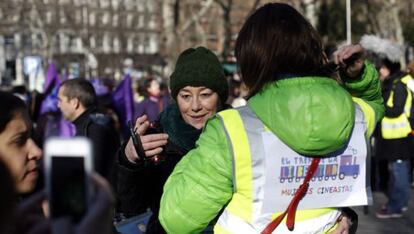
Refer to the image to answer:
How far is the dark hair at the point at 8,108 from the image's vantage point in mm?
2346

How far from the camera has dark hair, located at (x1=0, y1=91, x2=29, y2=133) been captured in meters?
2.35

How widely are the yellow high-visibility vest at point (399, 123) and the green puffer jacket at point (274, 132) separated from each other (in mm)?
6408

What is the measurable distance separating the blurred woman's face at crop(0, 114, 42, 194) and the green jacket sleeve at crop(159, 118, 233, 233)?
0.47 meters

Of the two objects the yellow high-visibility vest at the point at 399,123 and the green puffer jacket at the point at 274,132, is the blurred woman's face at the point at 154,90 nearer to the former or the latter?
the yellow high-visibility vest at the point at 399,123

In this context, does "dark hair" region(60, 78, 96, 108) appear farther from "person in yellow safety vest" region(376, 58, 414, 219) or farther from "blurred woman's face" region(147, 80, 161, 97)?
"blurred woman's face" region(147, 80, 161, 97)

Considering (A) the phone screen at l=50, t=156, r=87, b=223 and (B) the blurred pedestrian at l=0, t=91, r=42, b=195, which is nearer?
(A) the phone screen at l=50, t=156, r=87, b=223

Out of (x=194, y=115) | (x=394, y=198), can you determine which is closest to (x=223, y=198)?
(x=194, y=115)

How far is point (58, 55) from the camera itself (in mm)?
42406

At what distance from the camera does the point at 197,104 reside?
3627 mm

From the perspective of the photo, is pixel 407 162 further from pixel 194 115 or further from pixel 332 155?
pixel 332 155

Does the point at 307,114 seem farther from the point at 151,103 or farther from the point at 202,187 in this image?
the point at 151,103

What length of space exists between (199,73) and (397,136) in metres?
5.59

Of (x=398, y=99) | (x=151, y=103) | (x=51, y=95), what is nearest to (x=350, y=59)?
(x=398, y=99)

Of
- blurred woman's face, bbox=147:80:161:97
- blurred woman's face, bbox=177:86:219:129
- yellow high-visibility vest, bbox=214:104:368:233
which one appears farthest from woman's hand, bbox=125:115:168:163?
blurred woman's face, bbox=147:80:161:97
